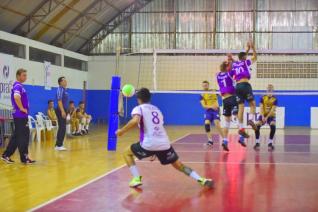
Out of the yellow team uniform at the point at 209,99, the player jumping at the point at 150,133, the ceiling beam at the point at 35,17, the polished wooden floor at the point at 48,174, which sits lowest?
the polished wooden floor at the point at 48,174

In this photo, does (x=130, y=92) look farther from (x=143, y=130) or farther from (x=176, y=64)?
(x=176, y=64)

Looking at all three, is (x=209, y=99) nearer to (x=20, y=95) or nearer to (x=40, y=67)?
(x=20, y=95)

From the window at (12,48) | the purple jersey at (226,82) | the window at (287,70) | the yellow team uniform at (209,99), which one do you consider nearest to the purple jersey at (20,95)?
the purple jersey at (226,82)

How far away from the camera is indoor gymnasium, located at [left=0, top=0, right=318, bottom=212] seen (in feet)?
19.6

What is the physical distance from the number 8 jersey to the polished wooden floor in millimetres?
1255

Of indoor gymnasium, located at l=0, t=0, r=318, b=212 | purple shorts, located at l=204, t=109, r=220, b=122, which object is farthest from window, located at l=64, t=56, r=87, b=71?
purple shorts, located at l=204, t=109, r=220, b=122

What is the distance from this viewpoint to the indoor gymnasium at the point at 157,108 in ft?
19.6

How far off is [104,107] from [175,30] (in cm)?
591

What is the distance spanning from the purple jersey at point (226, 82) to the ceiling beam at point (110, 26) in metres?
16.7

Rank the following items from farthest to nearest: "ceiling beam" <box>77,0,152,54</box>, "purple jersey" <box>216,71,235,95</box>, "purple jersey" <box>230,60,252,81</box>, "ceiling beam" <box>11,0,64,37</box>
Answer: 1. "ceiling beam" <box>77,0,152,54</box>
2. "ceiling beam" <box>11,0,64,37</box>
3. "purple jersey" <box>216,71,235,95</box>
4. "purple jersey" <box>230,60,252,81</box>

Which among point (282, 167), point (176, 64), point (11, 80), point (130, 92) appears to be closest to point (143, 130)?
point (130, 92)

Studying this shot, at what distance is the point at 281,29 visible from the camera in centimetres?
2517

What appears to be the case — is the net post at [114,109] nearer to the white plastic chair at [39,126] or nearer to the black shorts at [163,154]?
the white plastic chair at [39,126]

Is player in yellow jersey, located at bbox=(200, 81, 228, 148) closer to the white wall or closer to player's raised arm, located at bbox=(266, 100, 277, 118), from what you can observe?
player's raised arm, located at bbox=(266, 100, 277, 118)
